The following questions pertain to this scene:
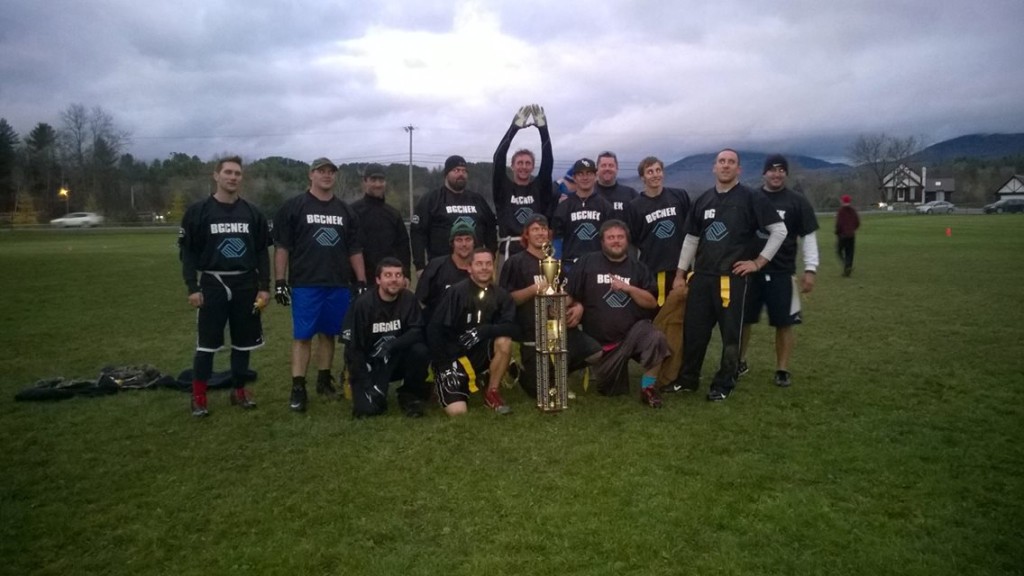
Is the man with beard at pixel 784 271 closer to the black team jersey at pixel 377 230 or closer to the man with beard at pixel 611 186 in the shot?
the man with beard at pixel 611 186

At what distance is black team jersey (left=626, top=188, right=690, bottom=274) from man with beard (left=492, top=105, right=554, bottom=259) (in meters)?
0.89

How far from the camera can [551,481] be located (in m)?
4.14

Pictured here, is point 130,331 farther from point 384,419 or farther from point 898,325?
point 898,325

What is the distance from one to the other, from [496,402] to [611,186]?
254 cm

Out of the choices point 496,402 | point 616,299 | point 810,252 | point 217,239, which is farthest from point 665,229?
point 217,239

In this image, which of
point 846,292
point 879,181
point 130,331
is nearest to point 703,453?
point 130,331

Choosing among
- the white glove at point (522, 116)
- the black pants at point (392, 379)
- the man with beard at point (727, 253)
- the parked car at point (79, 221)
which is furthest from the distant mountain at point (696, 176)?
the parked car at point (79, 221)

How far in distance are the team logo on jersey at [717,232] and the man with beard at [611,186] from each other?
105 cm

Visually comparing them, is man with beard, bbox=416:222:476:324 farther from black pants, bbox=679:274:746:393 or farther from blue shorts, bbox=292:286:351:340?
black pants, bbox=679:274:746:393

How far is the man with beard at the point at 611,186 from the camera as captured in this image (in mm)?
6816

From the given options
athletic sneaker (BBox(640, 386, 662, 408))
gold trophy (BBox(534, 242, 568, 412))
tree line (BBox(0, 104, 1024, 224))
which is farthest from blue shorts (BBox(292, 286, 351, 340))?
tree line (BBox(0, 104, 1024, 224))

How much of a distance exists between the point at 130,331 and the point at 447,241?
5.93m

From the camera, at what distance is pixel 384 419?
5.49 metres

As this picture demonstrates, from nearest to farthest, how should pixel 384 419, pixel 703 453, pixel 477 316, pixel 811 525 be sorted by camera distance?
1. pixel 811 525
2. pixel 703 453
3. pixel 384 419
4. pixel 477 316
